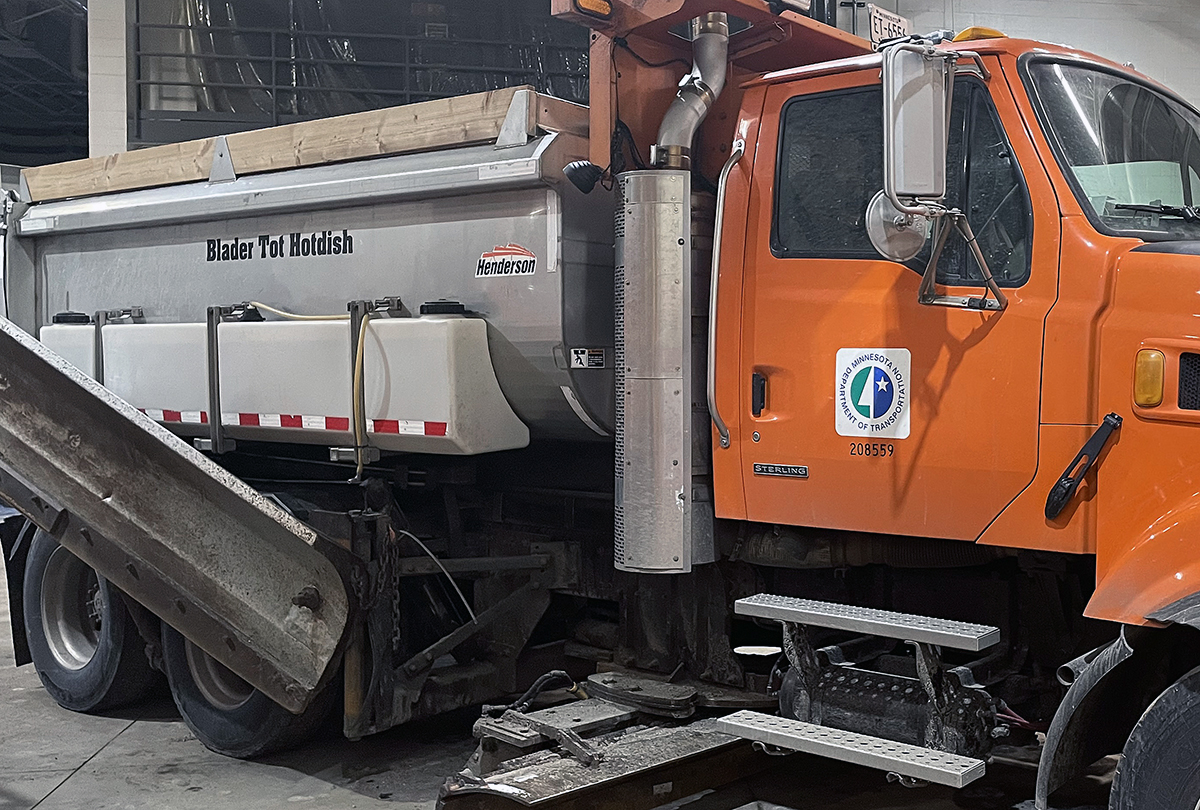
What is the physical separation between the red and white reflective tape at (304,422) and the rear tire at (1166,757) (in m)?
2.43

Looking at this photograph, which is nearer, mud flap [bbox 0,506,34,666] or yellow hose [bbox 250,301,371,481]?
yellow hose [bbox 250,301,371,481]

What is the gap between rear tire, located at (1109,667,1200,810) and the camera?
112 inches

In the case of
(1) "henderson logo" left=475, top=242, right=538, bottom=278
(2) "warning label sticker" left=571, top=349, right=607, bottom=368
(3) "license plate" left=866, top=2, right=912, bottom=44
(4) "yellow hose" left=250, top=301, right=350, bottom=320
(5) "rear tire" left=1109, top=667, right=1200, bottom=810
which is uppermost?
(3) "license plate" left=866, top=2, right=912, bottom=44

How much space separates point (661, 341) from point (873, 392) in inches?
27.6

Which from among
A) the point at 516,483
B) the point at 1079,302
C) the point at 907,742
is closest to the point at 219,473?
the point at 516,483

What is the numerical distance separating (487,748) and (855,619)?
4.22 feet

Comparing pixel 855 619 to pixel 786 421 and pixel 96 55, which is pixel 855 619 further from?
pixel 96 55

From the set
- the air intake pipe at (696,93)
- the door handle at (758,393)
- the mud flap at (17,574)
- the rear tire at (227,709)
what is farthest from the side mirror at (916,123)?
the mud flap at (17,574)

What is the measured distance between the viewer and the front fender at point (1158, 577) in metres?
2.90

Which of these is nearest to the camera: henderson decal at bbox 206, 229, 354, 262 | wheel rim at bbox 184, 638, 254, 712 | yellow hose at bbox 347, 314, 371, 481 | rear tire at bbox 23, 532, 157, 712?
yellow hose at bbox 347, 314, 371, 481

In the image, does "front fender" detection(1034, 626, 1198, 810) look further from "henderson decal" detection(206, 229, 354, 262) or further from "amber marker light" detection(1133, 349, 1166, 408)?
"henderson decal" detection(206, 229, 354, 262)

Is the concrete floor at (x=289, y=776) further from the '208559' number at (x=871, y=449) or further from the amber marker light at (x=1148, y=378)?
the amber marker light at (x=1148, y=378)

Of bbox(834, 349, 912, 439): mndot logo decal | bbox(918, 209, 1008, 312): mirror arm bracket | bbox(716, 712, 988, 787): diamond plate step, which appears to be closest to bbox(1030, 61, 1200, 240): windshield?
bbox(918, 209, 1008, 312): mirror arm bracket

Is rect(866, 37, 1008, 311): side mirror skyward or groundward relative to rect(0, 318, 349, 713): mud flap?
skyward
